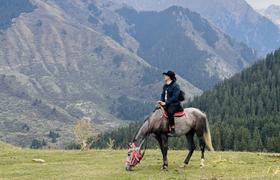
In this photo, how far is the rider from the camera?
32.3 meters

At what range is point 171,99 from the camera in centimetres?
3219

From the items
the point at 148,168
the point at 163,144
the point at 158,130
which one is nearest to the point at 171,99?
the point at 158,130

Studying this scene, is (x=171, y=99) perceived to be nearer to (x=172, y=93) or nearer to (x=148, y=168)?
(x=172, y=93)

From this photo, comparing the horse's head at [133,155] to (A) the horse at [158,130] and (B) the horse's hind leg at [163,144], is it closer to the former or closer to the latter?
(A) the horse at [158,130]

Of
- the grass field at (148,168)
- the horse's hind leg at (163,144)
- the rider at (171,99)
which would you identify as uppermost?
the rider at (171,99)

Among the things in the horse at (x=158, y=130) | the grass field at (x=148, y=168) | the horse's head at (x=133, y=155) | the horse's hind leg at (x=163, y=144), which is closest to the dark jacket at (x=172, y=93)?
the horse at (x=158, y=130)

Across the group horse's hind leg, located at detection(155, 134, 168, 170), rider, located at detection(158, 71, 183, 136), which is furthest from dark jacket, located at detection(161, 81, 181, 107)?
horse's hind leg, located at detection(155, 134, 168, 170)

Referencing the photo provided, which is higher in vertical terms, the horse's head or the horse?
the horse

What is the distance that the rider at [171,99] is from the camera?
106 feet

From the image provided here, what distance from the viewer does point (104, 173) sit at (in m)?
33.1

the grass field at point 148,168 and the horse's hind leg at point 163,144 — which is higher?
the horse's hind leg at point 163,144

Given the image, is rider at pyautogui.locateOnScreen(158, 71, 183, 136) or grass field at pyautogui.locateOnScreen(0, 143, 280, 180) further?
rider at pyautogui.locateOnScreen(158, 71, 183, 136)

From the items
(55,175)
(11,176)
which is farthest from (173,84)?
(11,176)

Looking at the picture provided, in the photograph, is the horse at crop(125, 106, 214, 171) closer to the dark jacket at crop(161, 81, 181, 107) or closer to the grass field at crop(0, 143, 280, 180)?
the dark jacket at crop(161, 81, 181, 107)
